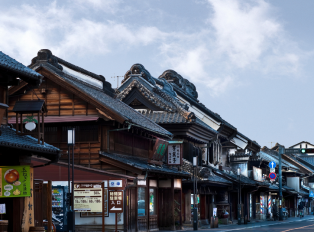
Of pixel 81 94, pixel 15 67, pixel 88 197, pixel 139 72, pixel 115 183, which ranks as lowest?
pixel 88 197

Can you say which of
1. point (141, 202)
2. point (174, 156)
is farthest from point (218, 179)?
point (141, 202)

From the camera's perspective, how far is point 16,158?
66.1ft

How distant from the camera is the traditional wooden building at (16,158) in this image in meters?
19.4

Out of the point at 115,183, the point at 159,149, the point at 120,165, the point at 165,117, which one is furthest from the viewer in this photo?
the point at 165,117

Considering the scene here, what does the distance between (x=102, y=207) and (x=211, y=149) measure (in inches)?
907

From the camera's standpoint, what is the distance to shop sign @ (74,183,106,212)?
26.3 metres

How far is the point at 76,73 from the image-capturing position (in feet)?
114

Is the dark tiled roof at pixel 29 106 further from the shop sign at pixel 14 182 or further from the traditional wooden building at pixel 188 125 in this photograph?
the traditional wooden building at pixel 188 125

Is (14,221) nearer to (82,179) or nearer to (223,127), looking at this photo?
(82,179)

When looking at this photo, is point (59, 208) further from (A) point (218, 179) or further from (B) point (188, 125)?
(A) point (218, 179)

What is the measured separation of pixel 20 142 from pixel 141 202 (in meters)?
13.7

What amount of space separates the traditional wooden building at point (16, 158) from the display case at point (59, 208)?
648cm

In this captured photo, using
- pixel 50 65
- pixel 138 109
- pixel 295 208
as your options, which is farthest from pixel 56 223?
pixel 295 208

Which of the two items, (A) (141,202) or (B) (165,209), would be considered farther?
(B) (165,209)
